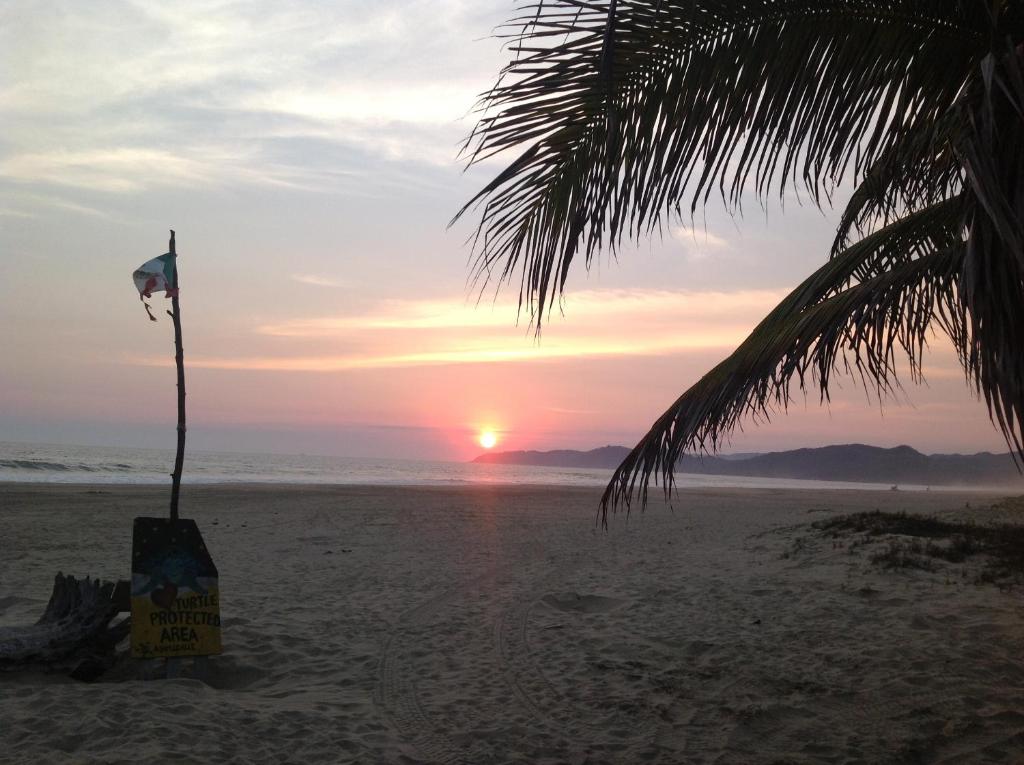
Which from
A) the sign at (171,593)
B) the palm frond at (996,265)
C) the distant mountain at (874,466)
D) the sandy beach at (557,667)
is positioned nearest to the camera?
the palm frond at (996,265)

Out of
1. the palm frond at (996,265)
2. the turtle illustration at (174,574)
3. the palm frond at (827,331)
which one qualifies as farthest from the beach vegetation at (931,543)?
the turtle illustration at (174,574)

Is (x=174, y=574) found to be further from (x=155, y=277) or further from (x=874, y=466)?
(x=874, y=466)

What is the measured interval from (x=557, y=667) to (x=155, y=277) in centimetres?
374

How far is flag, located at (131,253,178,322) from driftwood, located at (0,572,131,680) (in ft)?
6.11

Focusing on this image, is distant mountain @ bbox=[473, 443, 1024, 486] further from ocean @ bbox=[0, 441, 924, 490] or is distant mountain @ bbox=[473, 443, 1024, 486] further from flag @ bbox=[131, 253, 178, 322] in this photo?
flag @ bbox=[131, 253, 178, 322]

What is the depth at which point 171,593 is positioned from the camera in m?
4.83

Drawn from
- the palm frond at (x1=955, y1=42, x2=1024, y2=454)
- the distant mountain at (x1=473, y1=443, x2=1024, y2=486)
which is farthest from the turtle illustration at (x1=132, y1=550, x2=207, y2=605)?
the distant mountain at (x1=473, y1=443, x2=1024, y2=486)

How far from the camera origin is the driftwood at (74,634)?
4.75 m

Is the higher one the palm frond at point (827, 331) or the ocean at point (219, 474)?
the palm frond at point (827, 331)

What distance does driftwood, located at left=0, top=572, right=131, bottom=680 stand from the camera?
4.75 m

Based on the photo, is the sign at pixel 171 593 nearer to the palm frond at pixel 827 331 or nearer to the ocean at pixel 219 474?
the palm frond at pixel 827 331

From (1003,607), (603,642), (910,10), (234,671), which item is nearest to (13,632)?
(234,671)

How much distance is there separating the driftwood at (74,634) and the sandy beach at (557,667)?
0.40 ft

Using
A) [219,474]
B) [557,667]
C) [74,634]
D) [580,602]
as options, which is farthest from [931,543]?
[219,474]
